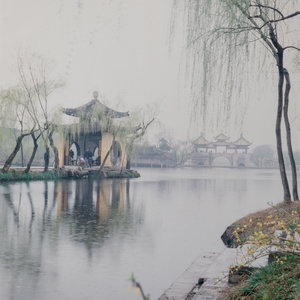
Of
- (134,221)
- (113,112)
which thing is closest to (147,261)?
(134,221)

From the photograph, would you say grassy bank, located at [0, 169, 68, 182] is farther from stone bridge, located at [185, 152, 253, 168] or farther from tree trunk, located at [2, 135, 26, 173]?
stone bridge, located at [185, 152, 253, 168]

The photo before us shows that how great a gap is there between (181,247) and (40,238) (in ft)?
3.21

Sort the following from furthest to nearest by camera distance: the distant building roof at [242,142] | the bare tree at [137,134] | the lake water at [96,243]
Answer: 1. the distant building roof at [242,142]
2. the bare tree at [137,134]
3. the lake water at [96,243]

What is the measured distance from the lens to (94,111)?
1377 cm

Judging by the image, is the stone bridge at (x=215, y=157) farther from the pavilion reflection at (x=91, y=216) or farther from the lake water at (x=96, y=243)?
the lake water at (x=96, y=243)

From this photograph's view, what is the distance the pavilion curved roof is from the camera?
13875 millimetres

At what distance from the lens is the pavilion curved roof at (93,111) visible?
13.9m

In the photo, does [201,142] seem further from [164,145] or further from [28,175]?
[28,175]

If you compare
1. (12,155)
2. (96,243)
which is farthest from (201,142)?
(96,243)

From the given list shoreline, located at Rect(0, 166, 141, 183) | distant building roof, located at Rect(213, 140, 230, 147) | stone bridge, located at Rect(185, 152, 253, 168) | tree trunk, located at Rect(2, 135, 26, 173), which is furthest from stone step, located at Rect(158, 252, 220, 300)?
distant building roof, located at Rect(213, 140, 230, 147)

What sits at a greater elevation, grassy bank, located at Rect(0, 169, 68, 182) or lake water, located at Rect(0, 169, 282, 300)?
grassy bank, located at Rect(0, 169, 68, 182)

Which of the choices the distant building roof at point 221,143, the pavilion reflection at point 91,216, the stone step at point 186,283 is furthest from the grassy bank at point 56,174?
A: the distant building roof at point 221,143

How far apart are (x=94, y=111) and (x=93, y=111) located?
3.1 inches

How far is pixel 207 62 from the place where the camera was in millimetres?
2910
